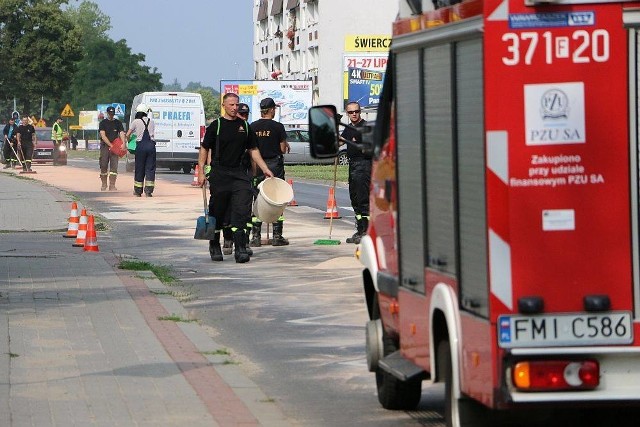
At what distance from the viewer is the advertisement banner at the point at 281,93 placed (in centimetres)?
7256

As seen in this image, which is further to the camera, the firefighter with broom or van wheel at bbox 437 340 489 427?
the firefighter with broom

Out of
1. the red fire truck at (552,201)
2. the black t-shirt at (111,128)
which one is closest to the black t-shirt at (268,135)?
the red fire truck at (552,201)

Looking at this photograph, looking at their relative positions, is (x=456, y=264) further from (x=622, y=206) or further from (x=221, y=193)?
(x=221, y=193)

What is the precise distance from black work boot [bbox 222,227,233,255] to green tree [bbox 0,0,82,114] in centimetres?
8074

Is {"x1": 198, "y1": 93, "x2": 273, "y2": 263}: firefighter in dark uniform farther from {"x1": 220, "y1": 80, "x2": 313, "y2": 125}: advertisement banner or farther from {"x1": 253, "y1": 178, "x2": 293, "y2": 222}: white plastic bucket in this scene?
{"x1": 220, "y1": 80, "x2": 313, "y2": 125}: advertisement banner

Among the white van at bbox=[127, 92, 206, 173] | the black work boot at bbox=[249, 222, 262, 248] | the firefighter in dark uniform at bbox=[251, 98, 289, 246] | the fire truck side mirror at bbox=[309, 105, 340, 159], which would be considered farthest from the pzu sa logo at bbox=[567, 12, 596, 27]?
the white van at bbox=[127, 92, 206, 173]

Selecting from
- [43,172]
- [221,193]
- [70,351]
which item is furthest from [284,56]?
[70,351]

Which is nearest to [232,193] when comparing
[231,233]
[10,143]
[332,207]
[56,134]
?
[231,233]

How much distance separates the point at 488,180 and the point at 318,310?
772cm

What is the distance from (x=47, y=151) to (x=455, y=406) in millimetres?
63132

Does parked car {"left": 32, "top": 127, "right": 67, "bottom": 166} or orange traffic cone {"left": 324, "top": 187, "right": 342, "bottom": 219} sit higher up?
parked car {"left": 32, "top": 127, "right": 67, "bottom": 166}

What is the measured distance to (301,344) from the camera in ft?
38.2

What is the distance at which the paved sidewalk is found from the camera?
8383mm

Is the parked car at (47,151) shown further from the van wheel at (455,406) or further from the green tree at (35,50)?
the van wheel at (455,406)
